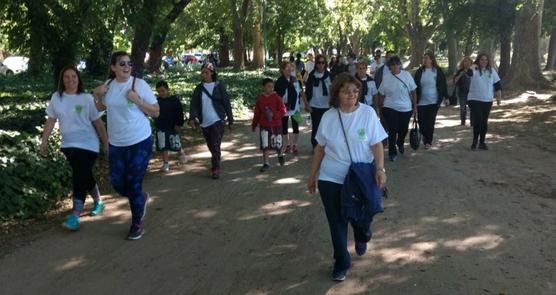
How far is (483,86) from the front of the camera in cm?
980

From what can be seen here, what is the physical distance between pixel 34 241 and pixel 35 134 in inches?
92.3

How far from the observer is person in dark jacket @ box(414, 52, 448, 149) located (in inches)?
388

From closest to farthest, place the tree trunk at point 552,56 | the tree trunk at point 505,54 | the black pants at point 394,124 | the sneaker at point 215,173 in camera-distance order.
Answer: the sneaker at point 215,173 < the black pants at point 394,124 < the tree trunk at point 505,54 < the tree trunk at point 552,56

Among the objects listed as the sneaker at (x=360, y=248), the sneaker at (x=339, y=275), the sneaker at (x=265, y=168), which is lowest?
the sneaker at (x=339, y=275)

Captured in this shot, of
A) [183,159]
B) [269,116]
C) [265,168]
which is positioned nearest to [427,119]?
[269,116]

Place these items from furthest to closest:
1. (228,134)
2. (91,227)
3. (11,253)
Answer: (228,134), (91,227), (11,253)

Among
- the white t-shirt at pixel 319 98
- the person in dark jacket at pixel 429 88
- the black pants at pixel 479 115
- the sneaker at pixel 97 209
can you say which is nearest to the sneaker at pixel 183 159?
the white t-shirt at pixel 319 98

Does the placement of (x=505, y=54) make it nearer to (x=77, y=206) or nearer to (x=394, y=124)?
(x=394, y=124)

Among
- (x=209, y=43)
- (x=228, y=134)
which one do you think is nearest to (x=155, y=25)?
(x=228, y=134)

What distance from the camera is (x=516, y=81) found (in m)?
20.7

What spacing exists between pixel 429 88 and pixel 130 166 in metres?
6.22

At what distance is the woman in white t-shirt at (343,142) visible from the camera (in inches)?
169

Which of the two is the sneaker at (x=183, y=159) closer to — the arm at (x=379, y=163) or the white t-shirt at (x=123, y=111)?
the white t-shirt at (x=123, y=111)

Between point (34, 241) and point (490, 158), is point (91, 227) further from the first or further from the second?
point (490, 158)
